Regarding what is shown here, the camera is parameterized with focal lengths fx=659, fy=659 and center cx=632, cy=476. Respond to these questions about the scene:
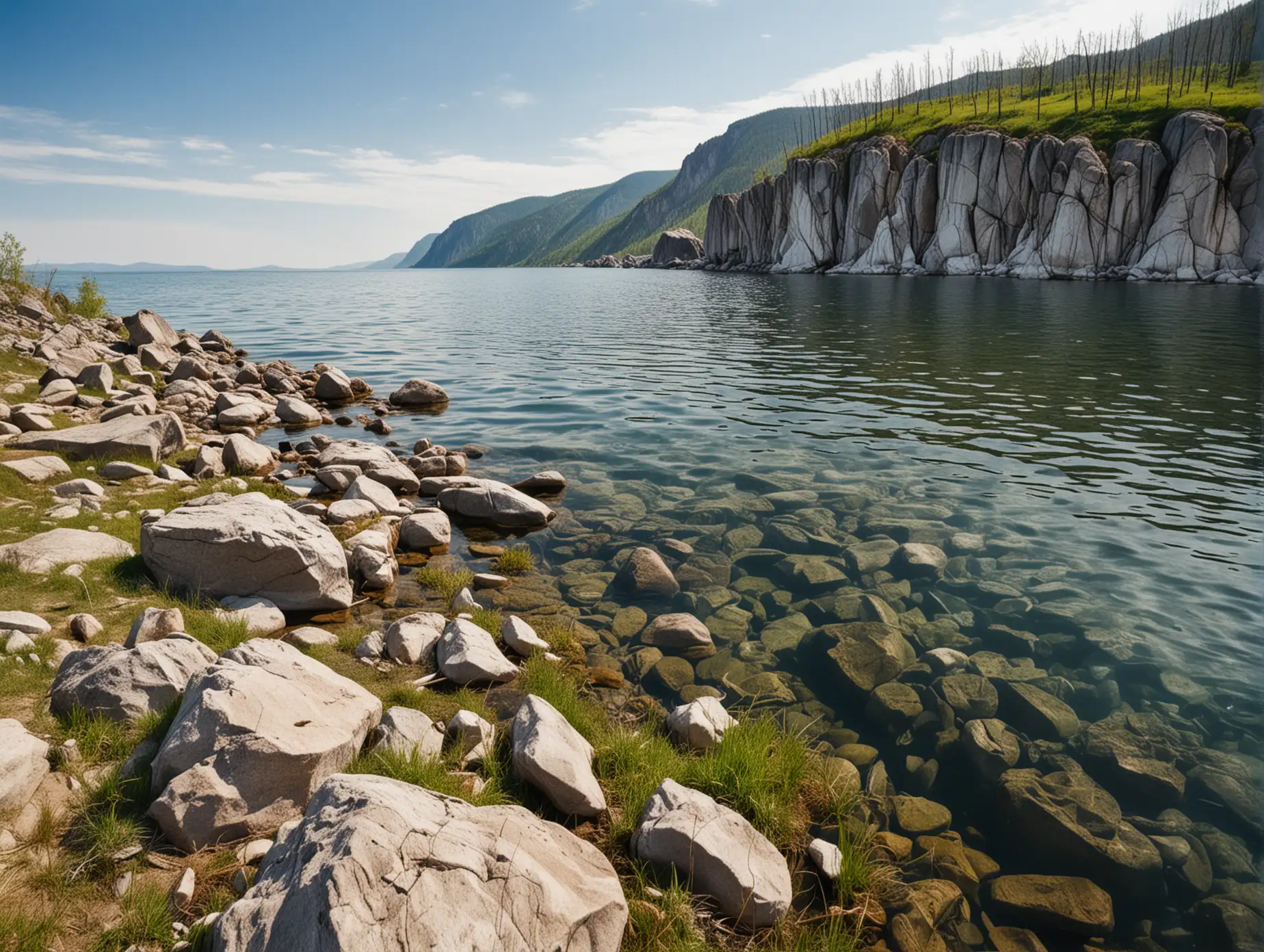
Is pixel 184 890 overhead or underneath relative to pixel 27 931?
underneath

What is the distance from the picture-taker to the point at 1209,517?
12.3 m

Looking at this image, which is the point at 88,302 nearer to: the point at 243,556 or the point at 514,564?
the point at 243,556

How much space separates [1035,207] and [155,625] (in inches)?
4383

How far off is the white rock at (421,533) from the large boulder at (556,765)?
269 inches

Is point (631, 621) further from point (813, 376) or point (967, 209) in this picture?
point (967, 209)

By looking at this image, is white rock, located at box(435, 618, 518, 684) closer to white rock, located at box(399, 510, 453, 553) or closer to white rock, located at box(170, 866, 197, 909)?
white rock, located at box(170, 866, 197, 909)

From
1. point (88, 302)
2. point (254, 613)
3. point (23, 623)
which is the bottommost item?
point (254, 613)

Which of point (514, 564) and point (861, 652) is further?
point (514, 564)

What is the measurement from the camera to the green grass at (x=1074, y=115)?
86750mm

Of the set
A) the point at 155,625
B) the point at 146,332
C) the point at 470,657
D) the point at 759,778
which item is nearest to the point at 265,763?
the point at 470,657

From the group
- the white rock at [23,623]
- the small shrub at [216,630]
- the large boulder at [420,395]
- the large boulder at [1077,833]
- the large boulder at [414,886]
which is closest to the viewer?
the large boulder at [414,886]

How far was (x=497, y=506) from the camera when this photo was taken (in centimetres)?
1360

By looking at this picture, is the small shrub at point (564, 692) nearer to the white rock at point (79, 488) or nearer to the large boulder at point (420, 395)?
the white rock at point (79, 488)

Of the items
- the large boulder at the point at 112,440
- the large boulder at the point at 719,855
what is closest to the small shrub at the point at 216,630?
the large boulder at the point at 719,855
